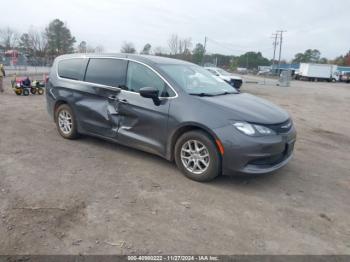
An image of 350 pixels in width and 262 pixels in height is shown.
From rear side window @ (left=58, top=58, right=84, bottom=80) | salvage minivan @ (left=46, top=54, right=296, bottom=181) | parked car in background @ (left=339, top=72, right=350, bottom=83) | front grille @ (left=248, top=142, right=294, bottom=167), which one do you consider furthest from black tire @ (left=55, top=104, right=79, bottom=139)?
parked car in background @ (left=339, top=72, right=350, bottom=83)

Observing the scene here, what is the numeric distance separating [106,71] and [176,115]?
1790 millimetres

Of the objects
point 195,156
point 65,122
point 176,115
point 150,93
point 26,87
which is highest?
point 150,93

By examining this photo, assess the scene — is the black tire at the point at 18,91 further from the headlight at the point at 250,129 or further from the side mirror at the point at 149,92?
the headlight at the point at 250,129

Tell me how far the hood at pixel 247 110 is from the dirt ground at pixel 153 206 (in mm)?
942

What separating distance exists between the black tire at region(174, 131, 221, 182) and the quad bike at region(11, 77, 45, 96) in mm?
11385

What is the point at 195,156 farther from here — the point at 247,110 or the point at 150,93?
the point at 150,93

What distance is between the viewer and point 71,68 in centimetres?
596

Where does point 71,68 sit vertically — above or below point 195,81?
above

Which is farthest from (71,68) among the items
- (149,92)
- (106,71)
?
(149,92)

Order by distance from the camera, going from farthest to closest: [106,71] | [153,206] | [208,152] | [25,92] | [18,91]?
[25,92] < [18,91] < [106,71] < [208,152] < [153,206]

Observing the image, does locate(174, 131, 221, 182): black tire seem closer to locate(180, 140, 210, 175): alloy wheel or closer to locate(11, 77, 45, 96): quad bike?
locate(180, 140, 210, 175): alloy wheel

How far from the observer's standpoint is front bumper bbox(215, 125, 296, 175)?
154 inches

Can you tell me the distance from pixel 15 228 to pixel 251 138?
2.86m

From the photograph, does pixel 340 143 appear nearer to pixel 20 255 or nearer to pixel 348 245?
pixel 348 245
